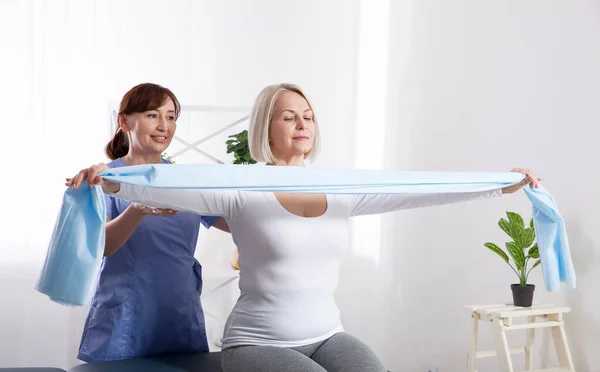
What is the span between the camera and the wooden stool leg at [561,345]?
317 centimetres

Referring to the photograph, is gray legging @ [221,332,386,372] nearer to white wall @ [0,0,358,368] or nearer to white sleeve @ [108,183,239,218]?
white sleeve @ [108,183,239,218]

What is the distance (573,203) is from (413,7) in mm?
1754

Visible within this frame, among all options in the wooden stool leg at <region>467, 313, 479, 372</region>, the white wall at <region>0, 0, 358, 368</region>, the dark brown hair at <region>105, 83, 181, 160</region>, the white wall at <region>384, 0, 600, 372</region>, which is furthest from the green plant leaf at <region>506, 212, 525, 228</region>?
the white wall at <region>0, 0, 358, 368</region>

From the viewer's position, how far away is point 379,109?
4.84 m

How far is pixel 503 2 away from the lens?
147 inches

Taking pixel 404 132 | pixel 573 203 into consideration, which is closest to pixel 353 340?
pixel 573 203

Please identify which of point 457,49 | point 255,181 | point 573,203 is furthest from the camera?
point 457,49

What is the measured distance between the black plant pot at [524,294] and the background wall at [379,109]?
0.20 m

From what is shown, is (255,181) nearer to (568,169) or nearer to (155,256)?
(155,256)

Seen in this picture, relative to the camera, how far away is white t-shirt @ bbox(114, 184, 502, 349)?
1917 millimetres

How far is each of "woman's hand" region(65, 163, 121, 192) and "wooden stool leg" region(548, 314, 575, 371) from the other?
6.91 ft

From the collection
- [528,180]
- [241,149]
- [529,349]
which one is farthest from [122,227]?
[529,349]

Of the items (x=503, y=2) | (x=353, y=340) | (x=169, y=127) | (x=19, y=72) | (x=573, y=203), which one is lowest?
(x=353, y=340)

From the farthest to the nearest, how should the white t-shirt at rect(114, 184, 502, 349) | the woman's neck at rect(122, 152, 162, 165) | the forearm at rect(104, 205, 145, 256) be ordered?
the woman's neck at rect(122, 152, 162, 165) < the forearm at rect(104, 205, 145, 256) < the white t-shirt at rect(114, 184, 502, 349)
